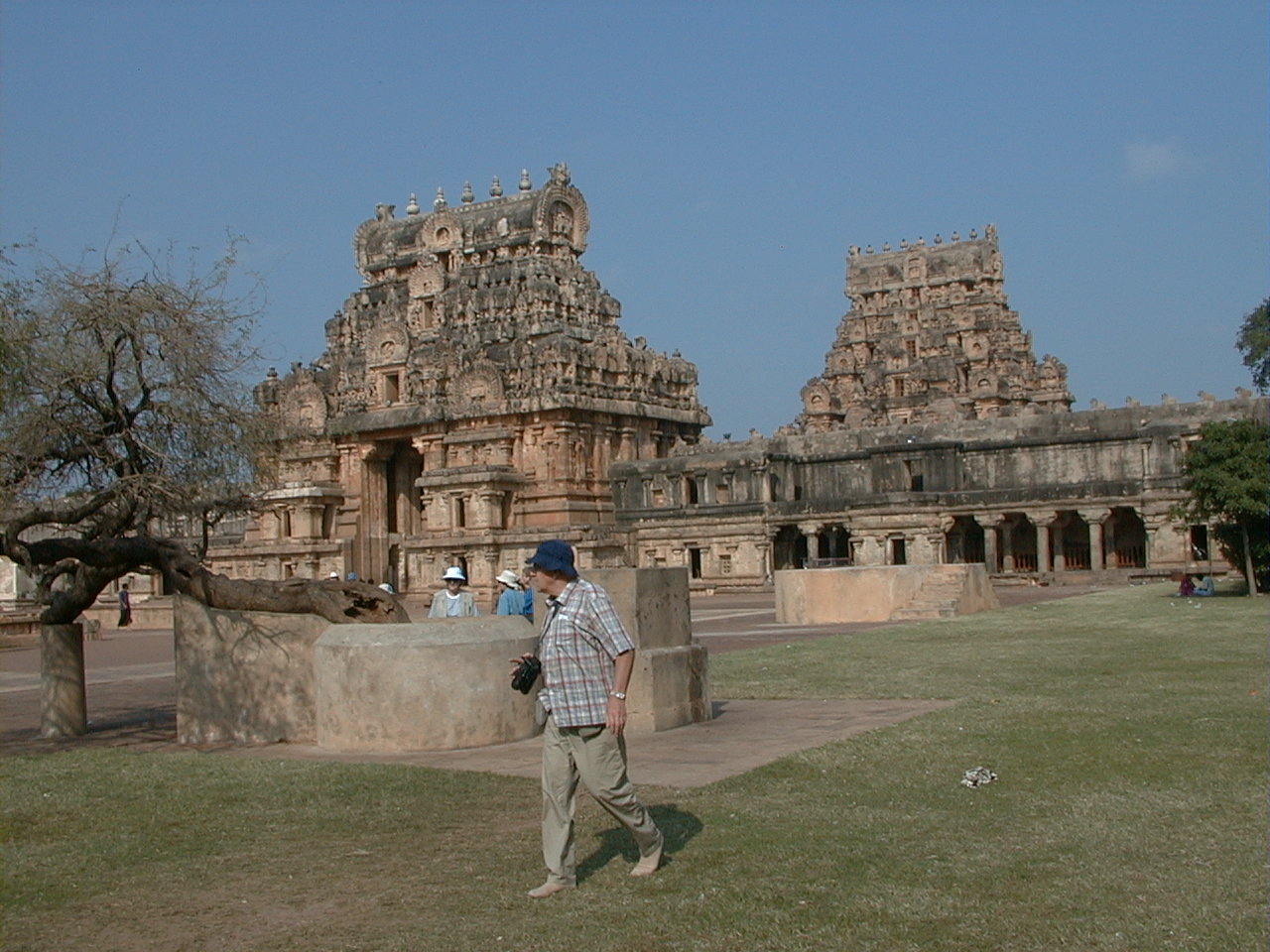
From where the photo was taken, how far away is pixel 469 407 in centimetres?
5528

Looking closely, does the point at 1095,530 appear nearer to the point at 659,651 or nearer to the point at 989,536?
the point at 989,536

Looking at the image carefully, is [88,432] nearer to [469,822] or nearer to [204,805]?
[204,805]

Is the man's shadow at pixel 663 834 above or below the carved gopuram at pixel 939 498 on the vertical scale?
below

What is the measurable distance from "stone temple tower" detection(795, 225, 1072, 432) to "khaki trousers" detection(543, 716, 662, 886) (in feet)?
202

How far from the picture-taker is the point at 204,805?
1020cm

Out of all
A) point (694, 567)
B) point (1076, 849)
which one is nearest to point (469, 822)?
point (1076, 849)

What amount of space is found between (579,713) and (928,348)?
71.6 m

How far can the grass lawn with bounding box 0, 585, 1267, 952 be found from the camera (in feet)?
22.4

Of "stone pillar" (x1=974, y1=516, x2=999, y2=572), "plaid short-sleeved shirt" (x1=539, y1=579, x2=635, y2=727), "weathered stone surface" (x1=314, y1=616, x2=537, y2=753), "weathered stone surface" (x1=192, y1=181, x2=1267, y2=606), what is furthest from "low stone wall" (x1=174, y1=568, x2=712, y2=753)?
"stone pillar" (x1=974, y1=516, x2=999, y2=572)

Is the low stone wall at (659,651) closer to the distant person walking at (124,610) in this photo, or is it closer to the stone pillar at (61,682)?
the stone pillar at (61,682)

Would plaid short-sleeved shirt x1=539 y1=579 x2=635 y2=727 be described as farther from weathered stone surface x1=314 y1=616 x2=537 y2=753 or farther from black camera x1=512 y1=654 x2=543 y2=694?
weathered stone surface x1=314 y1=616 x2=537 y2=753

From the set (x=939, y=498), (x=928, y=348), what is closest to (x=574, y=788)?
(x=939, y=498)

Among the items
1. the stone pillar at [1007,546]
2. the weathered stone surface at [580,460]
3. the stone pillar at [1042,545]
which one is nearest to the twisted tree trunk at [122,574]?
the weathered stone surface at [580,460]

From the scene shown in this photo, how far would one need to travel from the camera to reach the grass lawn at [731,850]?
22.4ft
